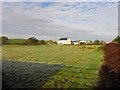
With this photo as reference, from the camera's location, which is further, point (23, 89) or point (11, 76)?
point (11, 76)

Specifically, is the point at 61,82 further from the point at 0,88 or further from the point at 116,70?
the point at 116,70

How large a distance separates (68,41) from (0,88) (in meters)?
53.2

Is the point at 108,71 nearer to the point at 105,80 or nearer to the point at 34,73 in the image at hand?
the point at 105,80

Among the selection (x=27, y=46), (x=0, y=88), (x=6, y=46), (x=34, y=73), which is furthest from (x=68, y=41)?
(x=0, y=88)

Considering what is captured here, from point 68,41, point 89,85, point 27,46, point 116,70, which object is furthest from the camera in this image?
point 68,41

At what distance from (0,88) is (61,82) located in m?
3.06

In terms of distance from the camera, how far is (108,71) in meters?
7.31

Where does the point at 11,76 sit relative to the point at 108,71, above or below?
below

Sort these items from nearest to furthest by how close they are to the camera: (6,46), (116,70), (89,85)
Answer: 1. (116,70)
2. (89,85)
3. (6,46)

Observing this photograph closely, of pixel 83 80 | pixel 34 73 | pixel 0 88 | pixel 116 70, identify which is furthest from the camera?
pixel 34 73

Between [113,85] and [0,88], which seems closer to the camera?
[113,85]

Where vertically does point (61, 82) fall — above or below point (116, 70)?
below

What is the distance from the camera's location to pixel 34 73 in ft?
44.6

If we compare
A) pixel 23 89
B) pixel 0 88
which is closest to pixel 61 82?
pixel 23 89
